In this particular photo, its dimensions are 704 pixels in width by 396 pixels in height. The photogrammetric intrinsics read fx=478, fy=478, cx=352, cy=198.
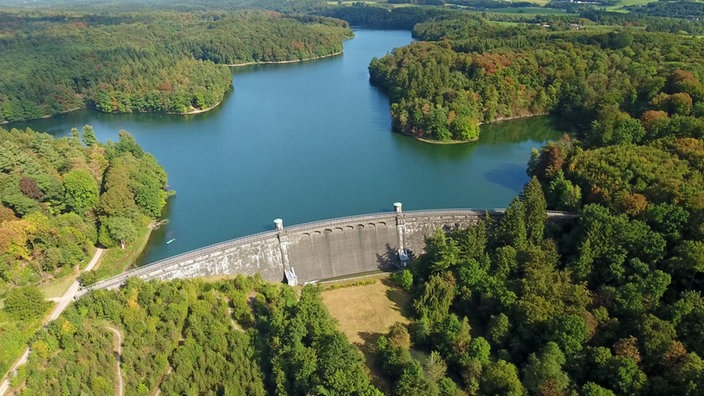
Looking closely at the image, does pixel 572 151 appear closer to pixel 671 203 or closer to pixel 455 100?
pixel 671 203

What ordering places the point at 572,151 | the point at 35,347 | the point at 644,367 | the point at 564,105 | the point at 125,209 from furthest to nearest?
the point at 564,105
the point at 572,151
the point at 125,209
the point at 35,347
the point at 644,367

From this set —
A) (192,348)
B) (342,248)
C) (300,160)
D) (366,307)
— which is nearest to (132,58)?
(300,160)

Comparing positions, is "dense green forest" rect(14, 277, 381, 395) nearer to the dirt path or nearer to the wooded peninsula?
the wooded peninsula

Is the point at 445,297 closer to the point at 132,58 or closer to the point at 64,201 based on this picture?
the point at 64,201

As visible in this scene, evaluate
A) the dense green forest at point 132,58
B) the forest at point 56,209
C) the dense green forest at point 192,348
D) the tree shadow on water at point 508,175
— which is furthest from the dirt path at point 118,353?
the dense green forest at point 132,58

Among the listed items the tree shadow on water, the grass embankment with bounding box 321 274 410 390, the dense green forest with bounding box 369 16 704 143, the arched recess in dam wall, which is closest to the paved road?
the arched recess in dam wall

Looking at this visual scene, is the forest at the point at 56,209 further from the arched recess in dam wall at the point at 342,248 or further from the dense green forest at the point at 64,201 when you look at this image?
the arched recess in dam wall at the point at 342,248

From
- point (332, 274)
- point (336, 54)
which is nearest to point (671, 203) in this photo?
point (332, 274)
